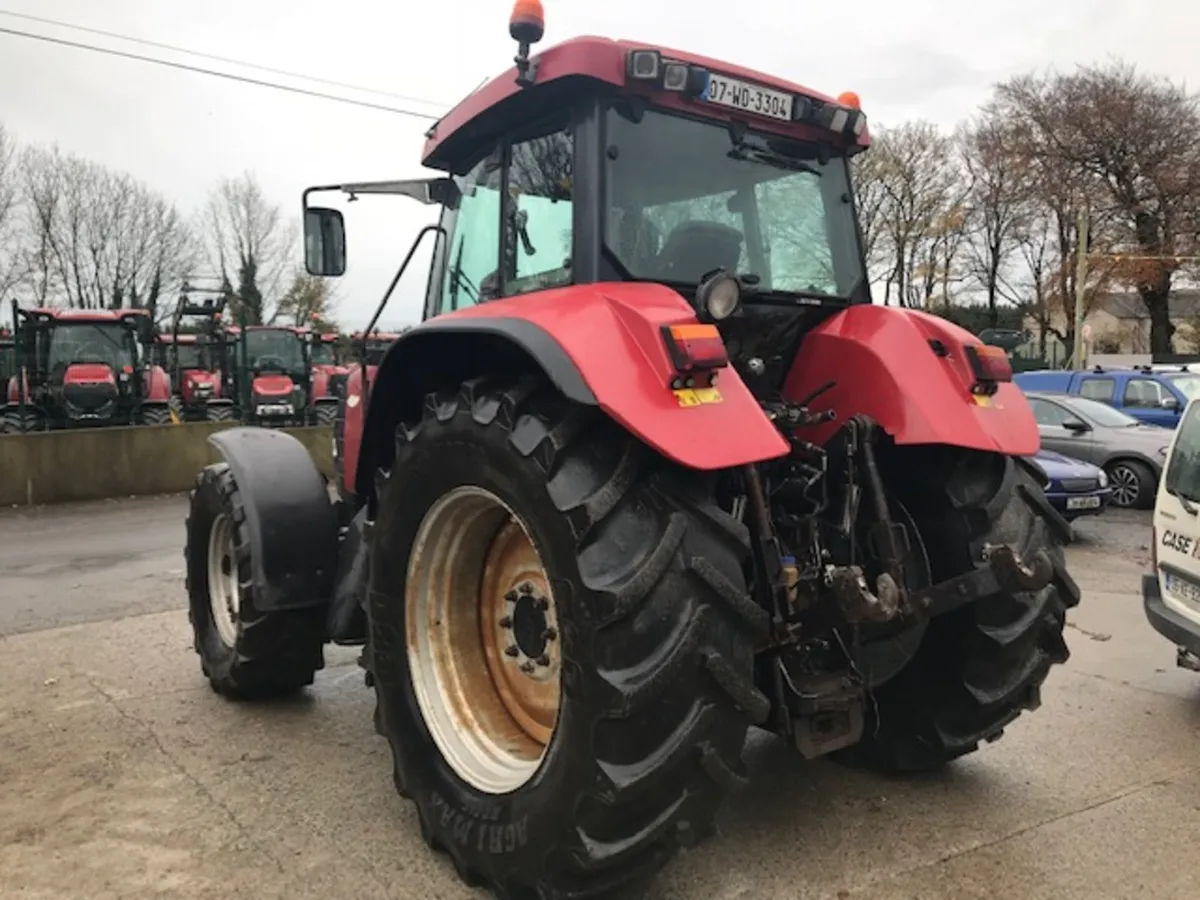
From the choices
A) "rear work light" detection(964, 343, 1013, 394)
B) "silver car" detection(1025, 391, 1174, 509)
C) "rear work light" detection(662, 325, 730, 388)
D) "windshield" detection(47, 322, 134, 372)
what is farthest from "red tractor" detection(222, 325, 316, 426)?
"rear work light" detection(662, 325, 730, 388)

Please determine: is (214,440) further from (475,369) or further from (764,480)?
(764,480)

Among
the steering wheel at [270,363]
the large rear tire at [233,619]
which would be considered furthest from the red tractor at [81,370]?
the large rear tire at [233,619]

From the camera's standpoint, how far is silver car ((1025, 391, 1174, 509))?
12.4 metres

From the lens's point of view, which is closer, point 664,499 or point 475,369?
point 664,499

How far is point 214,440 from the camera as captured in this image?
15.6ft

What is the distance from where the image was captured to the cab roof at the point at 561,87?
9.93 ft

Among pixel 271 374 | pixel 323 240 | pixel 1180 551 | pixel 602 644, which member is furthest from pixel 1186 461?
pixel 271 374

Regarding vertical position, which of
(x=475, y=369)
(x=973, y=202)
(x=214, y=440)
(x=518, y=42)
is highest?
(x=973, y=202)

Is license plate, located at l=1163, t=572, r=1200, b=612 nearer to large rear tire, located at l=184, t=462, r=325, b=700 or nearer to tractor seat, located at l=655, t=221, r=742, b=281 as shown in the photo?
tractor seat, located at l=655, t=221, r=742, b=281

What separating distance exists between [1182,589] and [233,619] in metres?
4.72

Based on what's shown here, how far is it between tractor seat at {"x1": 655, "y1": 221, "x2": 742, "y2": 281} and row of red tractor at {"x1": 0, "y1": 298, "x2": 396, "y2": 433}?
11.4 meters

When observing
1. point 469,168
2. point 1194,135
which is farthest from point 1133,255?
point 469,168

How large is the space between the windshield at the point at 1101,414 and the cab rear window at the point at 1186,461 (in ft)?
28.2

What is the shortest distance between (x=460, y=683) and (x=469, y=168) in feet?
6.76
